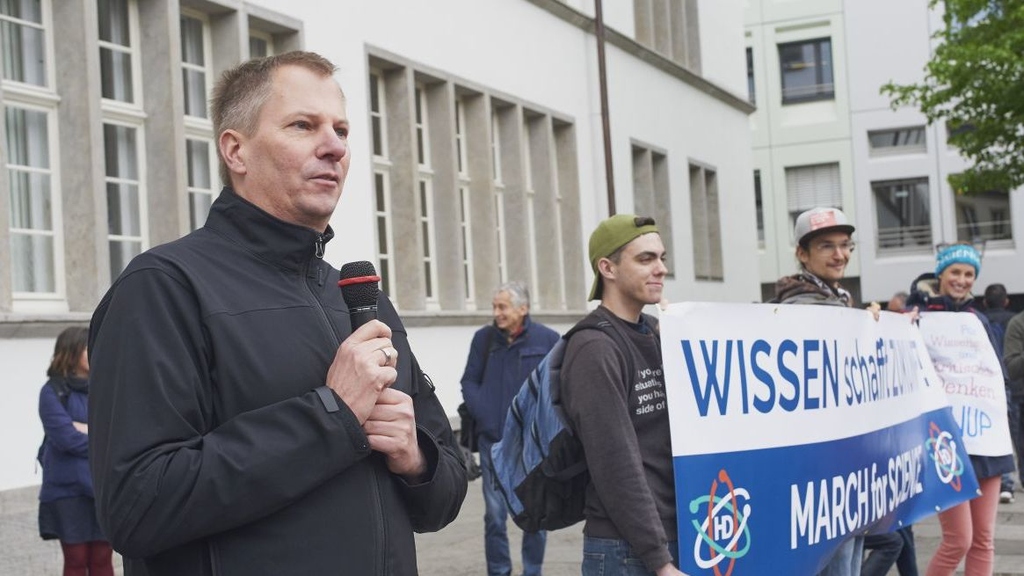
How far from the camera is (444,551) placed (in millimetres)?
10750

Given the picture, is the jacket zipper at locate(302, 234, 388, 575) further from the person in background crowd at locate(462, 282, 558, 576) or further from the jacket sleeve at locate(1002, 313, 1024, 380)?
the jacket sleeve at locate(1002, 313, 1024, 380)

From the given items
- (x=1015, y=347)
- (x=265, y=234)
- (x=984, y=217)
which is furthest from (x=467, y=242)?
(x=984, y=217)

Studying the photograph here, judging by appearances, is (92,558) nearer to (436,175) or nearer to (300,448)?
(300,448)

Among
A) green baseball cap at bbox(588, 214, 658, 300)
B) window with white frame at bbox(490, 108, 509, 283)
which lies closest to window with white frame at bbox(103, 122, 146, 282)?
window with white frame at bbox(490, 108, 509, 283)

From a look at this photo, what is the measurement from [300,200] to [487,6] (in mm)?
15704

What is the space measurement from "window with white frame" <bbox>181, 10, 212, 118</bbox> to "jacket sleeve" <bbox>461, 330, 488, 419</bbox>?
A: 431 cm

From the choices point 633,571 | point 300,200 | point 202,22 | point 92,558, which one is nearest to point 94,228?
point 202,22

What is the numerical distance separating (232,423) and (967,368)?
19.3 feet

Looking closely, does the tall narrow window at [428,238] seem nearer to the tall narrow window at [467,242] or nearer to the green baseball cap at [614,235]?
the tall narrow window at [467,242]

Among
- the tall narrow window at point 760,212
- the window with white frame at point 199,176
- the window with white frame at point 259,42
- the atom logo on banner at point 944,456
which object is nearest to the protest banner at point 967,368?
the atom logo on banner at point 944,456

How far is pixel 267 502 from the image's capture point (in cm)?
228

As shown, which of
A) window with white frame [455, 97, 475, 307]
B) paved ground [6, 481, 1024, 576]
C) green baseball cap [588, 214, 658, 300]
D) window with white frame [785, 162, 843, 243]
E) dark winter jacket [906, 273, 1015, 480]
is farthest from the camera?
window with white frame [785, 162, 843, 243]

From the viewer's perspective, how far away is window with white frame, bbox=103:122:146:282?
11.6m

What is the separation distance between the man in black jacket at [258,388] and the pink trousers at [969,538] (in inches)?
183
